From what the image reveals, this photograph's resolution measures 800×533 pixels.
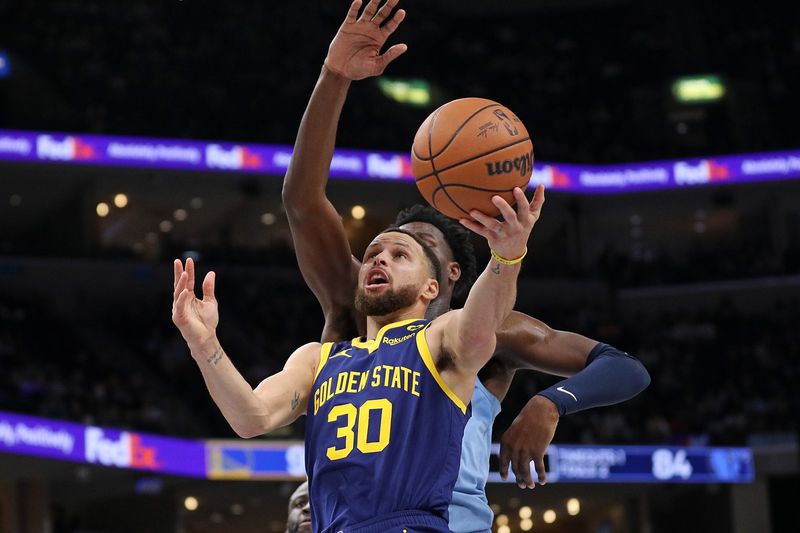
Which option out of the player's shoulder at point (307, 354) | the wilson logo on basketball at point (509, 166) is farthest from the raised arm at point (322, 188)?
the wilson logo on basketball at point (509, 166)

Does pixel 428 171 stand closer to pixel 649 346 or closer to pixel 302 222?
pixel 302 222

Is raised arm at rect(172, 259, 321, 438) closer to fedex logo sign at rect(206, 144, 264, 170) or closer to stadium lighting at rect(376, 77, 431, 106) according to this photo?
fedex logo sign at rect(206, 144, 264, 170)

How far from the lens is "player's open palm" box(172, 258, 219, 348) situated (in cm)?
372

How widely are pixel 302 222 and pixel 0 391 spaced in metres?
15.2

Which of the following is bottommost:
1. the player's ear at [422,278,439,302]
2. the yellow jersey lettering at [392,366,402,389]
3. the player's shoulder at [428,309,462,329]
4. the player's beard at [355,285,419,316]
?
the yellow jersey lettering at [392,366,402,389]

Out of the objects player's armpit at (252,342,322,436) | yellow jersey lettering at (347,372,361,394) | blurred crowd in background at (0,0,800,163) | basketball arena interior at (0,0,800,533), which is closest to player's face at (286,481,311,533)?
player's armpit at (252,342,322,436)

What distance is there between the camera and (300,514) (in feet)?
16.6

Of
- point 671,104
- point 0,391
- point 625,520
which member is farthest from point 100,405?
point 671,104

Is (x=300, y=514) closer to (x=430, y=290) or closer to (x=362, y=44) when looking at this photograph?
(x=430, y=290)

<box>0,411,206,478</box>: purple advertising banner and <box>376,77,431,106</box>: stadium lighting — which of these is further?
<box>376,77,431,106</box>: stadium lighting

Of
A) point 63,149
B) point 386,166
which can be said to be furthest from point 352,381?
point 386,166

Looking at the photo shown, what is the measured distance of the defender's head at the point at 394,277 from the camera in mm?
4012

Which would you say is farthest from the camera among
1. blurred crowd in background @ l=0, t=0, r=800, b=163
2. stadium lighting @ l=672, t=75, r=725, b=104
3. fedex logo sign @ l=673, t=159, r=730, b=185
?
stadium lighting @ l=672, t=75, r=725, b=104

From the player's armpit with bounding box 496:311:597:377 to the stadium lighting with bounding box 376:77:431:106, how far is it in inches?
1057
